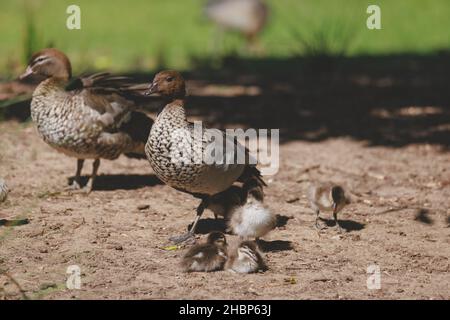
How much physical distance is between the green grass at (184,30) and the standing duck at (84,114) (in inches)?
156

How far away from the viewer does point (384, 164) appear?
880 cm

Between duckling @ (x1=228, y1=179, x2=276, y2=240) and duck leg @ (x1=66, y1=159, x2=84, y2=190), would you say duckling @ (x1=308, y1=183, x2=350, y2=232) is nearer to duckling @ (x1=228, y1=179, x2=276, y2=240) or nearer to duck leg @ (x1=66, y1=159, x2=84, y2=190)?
duckling @ (x1=228, y1=179, x2=276, y2=240)

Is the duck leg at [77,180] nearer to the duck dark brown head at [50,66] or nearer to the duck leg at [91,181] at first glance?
the duck leg at [91,181]

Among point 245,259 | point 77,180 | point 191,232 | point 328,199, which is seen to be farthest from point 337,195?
point 77,180

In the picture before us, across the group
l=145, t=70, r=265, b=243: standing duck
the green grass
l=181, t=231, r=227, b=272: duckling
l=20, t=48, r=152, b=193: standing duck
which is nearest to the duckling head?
l=181, t=231, r=227, b=272: duckling

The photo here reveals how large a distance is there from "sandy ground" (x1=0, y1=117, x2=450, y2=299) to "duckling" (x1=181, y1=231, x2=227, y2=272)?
0.21 ft

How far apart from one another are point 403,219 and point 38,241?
3.02 meters

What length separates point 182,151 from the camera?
612cm

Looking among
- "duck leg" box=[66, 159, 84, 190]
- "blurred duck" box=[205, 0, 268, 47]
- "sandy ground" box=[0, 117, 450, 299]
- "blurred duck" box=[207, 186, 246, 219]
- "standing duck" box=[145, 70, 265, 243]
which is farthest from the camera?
"blurred duck" box=[205, 0, 268, 47]

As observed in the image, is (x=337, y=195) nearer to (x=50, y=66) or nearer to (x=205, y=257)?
(x=205, y=257)

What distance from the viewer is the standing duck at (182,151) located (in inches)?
241

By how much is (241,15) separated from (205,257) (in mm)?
10133

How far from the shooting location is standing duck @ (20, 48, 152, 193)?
730 cm
